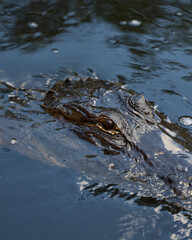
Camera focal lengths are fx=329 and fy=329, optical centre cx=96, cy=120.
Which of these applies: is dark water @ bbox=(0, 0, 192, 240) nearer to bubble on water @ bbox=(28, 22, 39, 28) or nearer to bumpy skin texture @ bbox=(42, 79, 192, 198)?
bubble on water @ bbox=(28, 22, 39, 28)

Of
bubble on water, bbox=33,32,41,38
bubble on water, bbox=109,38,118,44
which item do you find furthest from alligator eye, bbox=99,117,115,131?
bubble on water, bbox=33,32,41,38

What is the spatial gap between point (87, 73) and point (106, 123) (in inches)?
89.8

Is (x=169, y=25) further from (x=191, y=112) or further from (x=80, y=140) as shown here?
(x=80, y=140)

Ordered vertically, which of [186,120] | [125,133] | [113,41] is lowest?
[186,120]

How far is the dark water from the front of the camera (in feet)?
11.5

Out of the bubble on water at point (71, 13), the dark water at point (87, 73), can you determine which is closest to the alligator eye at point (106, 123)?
the dark water at point (87, 73)

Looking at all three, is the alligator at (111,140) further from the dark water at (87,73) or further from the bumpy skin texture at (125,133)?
the dark water at (87,73)

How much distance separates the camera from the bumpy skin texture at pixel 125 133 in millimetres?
3574

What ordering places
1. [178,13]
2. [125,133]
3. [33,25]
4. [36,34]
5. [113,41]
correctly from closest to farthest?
[125,133]
[113,41]
[36,34]
[33,25]
[178,13]

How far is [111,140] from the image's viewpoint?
13.1 ft

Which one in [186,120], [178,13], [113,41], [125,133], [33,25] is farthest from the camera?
[178,13]

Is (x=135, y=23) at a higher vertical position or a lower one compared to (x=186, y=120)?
higher

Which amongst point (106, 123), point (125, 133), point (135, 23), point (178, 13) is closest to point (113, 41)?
point (135, 23)

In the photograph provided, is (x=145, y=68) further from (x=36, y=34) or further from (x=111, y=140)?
(x=36, y=34)
